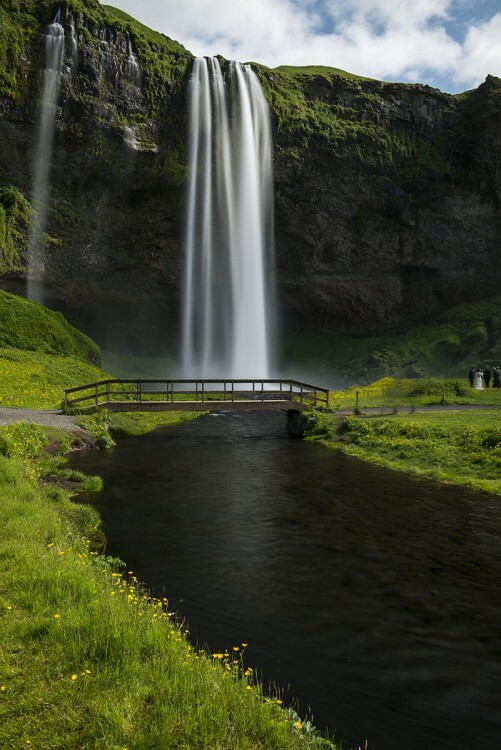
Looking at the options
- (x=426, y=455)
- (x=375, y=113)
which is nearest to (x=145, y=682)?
(x=426, y=455)

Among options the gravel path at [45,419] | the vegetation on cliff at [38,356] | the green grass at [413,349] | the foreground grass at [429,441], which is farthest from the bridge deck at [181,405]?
the green grass at [413,349]

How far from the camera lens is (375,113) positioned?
8238cm

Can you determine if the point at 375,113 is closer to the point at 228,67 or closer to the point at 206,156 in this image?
the point at 228,67

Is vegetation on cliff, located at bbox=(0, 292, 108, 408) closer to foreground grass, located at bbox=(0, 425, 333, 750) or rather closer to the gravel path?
the gravel path

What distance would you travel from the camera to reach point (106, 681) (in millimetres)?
5000

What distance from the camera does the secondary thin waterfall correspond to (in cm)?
7094

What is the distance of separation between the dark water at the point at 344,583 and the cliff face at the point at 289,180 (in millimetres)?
56297

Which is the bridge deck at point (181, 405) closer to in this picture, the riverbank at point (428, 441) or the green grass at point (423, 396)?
the riverbank at point (428, 441)

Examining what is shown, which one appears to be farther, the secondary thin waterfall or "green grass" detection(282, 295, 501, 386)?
the secondary thin waterfall

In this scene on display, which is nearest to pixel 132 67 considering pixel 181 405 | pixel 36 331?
pixel 36 331

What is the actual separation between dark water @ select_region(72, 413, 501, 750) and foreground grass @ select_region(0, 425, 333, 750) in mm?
1185

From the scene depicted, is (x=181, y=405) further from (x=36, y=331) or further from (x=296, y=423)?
(x=36, y=331)

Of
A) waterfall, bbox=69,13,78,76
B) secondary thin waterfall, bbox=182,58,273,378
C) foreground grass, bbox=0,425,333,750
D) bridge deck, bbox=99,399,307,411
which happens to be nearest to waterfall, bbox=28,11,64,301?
waterfall, bbox=69,13,78,76

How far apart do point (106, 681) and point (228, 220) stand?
73750mm
